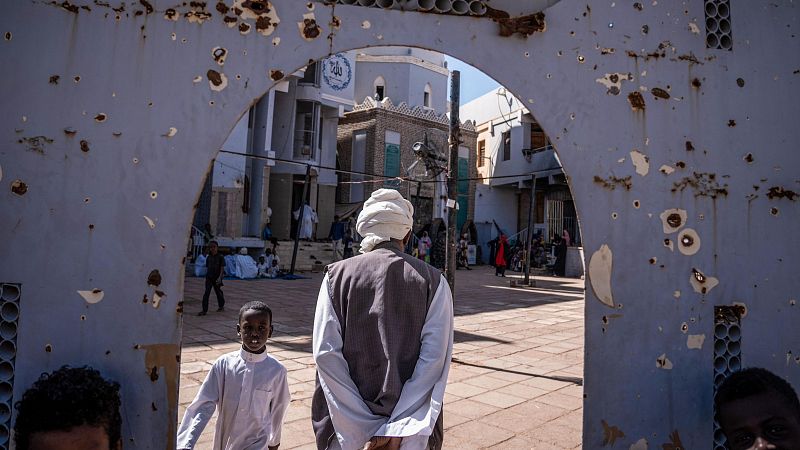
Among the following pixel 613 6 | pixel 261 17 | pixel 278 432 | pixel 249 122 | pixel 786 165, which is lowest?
pixel 278 432

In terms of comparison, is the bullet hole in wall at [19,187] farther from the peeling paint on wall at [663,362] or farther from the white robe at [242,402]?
the peeling paint on wall at [663,362]

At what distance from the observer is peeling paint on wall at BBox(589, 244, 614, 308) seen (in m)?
2.33

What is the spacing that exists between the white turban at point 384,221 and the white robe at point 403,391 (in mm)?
279

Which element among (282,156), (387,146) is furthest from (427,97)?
(282,156)

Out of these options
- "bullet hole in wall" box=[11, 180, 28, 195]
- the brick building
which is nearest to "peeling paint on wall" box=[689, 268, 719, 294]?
"bullet hole in wall" box=[11, 180, 28, 195]

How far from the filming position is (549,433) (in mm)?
3723

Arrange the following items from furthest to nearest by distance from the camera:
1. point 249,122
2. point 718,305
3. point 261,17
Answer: point 249,122 < point 718,305 < point 261,17

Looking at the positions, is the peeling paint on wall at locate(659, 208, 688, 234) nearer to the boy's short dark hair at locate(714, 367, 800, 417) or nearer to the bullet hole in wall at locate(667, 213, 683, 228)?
the bullet hole in wall at locate(667, 213, 683, 228)

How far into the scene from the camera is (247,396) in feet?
7.97

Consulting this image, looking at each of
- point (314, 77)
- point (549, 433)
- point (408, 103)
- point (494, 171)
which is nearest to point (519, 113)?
point (494, 171)

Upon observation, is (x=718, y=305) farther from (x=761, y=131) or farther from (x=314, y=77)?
(x=314, y=77)

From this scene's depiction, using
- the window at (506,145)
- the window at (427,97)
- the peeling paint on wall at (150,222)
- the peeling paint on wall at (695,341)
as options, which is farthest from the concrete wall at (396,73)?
the peeling paint on wall at (150,222)

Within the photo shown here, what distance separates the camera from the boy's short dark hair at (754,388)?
1.73m

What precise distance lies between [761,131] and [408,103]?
24438 millimetres
